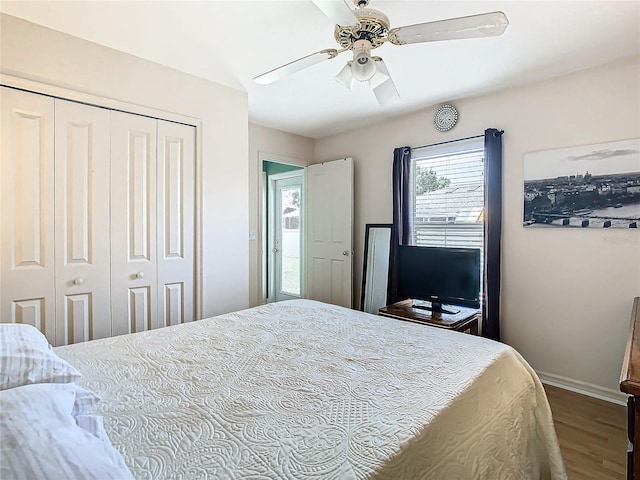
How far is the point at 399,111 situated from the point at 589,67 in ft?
5.20

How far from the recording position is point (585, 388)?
2654mm

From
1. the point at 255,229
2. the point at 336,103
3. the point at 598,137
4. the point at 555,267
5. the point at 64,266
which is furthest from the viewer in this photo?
the point at 255,229

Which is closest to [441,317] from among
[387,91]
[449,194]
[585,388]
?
[585,388]

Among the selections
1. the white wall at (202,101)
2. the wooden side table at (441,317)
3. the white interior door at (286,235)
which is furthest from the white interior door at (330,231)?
the white wall at (202,101)

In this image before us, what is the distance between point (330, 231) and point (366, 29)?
9.46ft

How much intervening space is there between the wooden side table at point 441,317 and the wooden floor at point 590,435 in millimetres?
774

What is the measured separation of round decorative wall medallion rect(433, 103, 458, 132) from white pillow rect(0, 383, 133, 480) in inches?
138

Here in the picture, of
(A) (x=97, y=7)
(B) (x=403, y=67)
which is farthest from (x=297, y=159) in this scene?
(A) (x=97, y=7)

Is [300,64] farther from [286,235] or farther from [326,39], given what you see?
[286,235]

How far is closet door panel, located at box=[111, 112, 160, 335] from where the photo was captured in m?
2.43

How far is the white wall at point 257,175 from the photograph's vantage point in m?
4.10

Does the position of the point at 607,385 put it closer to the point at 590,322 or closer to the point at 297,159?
the point at 590,322

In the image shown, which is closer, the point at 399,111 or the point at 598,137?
the point at 598,137

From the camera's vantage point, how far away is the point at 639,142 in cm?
241
